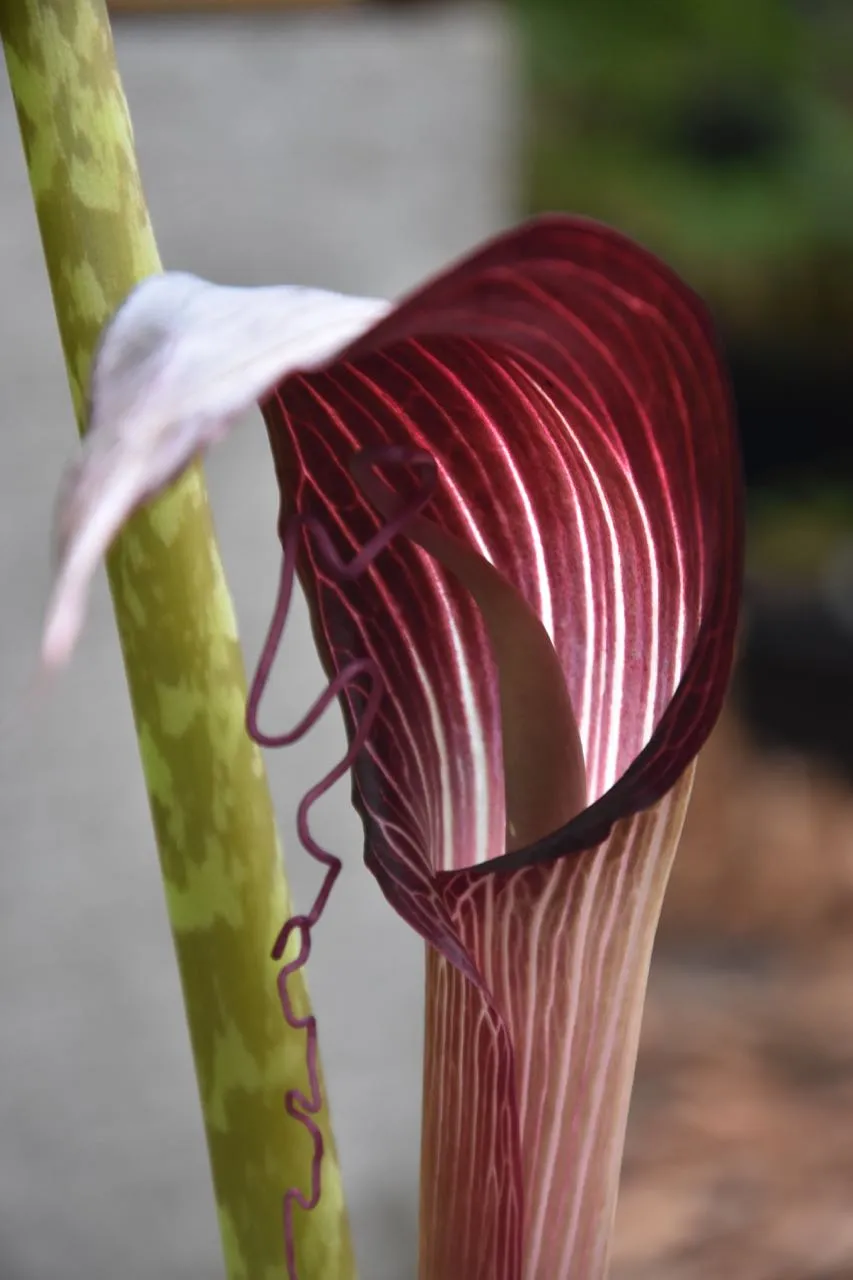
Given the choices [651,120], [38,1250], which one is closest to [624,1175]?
[38,1250]

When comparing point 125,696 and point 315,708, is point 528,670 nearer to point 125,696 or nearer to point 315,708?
point 315,708

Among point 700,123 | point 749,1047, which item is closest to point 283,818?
point 749,1047

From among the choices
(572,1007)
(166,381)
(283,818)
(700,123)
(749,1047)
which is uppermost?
(166,381)

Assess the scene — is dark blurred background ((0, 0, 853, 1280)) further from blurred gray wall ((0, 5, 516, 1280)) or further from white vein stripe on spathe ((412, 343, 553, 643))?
white vein stripe on spathe ((412, 343, 553, 643))

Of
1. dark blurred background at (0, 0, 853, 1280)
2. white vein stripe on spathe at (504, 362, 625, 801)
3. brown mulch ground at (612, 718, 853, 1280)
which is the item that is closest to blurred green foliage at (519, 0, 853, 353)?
brown mulch ground at (612, 718, 853, 1280)

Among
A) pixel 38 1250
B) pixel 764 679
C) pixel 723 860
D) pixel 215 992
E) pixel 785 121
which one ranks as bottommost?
pixel 723 860

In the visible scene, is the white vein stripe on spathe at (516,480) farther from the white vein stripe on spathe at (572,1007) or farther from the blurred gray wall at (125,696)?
the blurred gray wall at (125,696)

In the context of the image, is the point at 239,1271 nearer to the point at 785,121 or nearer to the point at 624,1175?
the point at 624,1175
